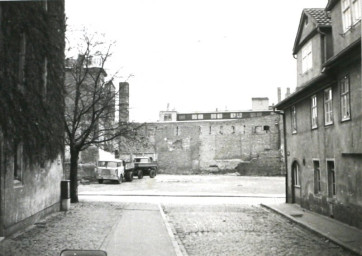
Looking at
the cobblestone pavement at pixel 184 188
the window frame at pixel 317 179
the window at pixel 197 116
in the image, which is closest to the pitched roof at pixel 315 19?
the window frame at pixel 317 179

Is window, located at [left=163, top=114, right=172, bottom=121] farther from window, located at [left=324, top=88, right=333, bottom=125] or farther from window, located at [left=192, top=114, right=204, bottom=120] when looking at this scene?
window, located at [left=324, top=88, right=333, bottom=125]

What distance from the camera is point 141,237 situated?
11969mm

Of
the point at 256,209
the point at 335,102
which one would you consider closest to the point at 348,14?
the point at 335,102

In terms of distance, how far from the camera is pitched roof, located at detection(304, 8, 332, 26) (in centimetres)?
1734

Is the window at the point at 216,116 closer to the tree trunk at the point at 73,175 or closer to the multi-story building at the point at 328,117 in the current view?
the multi-story building at the point at 328,117

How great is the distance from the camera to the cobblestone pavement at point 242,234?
10.6m

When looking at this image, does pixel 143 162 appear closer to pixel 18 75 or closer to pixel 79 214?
pixel 79 214

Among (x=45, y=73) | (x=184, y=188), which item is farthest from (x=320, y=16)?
(x=184, y=188)

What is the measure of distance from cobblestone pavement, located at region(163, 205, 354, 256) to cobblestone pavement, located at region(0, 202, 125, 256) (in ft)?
7.57

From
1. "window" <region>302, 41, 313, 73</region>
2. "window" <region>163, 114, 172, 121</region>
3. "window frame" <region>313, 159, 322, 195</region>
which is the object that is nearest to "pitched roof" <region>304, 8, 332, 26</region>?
"window" <region>302, 41, 313, 73</region>

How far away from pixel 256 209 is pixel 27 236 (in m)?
11.4

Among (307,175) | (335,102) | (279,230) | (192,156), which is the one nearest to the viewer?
(279,230)

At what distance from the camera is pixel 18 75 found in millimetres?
13039

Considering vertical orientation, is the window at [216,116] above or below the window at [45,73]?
above
